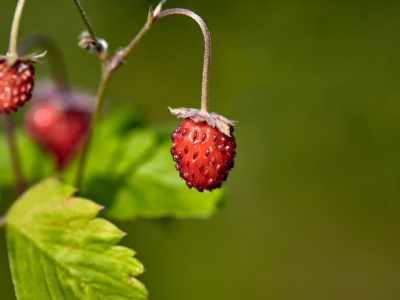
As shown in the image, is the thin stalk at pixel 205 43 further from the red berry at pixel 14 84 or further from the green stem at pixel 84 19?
Result: the red berry at pixel 14 84

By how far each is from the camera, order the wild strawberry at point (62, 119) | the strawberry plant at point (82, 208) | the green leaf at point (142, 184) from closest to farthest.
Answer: the strawberry plant at point (82, 208) → the green leaf at point (142, 184) → the wild strawberry at point (62, 119)

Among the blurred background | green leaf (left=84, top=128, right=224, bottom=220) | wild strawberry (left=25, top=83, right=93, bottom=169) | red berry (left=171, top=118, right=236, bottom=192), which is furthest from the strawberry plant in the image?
the blurred background

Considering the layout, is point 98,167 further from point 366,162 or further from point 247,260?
point 366,162

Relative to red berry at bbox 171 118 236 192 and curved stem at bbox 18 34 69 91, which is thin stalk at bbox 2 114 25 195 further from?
red berry at bbox 171 118 236 192

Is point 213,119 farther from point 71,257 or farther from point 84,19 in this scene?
point 71,257

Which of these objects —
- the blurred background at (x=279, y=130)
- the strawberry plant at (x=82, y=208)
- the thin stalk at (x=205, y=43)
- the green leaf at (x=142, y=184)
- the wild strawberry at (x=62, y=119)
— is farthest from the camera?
the blurred background at (x=279, y=130)

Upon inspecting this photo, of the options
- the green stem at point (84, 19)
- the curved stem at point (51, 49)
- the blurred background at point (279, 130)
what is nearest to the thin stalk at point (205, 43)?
the green stem at point (84, 19)
